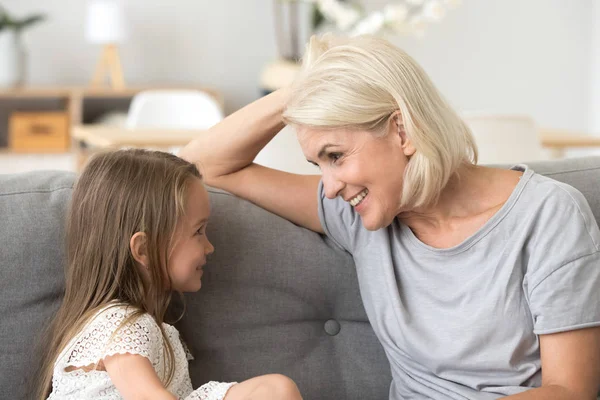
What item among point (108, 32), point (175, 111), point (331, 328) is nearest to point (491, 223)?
point (331, 328)

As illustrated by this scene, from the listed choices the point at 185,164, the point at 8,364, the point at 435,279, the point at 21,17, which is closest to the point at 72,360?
the point at 8,364

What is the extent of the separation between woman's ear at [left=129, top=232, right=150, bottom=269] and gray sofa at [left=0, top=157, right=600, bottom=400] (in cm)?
16

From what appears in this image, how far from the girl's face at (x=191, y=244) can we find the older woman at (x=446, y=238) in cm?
21

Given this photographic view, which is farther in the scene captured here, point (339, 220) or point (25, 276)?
point (339, 220)

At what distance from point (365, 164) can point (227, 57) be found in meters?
4.82

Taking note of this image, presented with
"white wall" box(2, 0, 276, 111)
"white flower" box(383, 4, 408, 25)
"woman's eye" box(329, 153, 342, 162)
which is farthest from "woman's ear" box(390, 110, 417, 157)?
"white wall" box(2, 0, 276, 111)

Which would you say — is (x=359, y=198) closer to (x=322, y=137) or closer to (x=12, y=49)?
(x=322, y=137)

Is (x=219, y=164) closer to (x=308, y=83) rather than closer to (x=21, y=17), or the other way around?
(x=308, y=83)

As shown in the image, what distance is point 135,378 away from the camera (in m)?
1.31

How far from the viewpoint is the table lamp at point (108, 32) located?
18.0 feet

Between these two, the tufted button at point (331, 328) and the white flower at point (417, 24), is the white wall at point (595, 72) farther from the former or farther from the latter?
the tufted button at point (331, 328)

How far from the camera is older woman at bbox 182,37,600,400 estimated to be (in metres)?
1.39

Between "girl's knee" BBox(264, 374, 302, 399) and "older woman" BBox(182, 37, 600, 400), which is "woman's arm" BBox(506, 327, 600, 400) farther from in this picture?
"girl's knee" BBox(264, 374, 302, 399)

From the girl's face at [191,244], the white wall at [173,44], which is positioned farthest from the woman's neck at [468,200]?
the white wall at [173,44]
